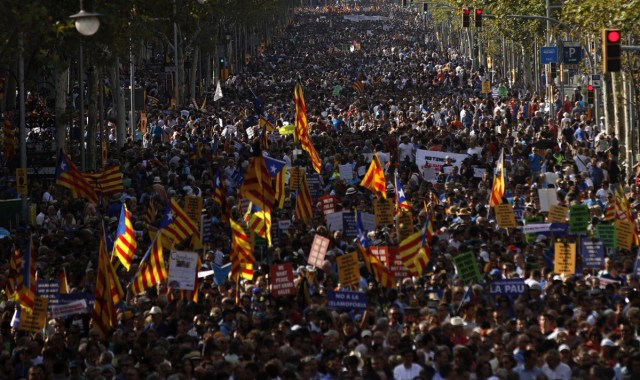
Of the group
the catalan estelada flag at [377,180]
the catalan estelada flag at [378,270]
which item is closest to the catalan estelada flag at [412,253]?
the catalan estelada flag at [378,270]

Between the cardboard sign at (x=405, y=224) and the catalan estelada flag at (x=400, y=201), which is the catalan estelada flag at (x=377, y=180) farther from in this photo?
the cardboard sign at (x=405, y=224)

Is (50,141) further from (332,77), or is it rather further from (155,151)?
(332,77)

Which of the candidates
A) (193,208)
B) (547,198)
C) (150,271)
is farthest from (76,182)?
(150,271)

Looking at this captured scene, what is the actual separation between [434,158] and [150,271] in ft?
46.0

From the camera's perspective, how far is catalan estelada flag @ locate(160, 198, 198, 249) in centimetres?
2273

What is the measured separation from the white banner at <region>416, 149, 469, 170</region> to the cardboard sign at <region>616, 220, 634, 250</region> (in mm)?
11461

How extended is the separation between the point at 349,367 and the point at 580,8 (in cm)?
2286

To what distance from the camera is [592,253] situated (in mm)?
20172

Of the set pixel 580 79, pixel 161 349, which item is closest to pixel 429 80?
pixel 580 79

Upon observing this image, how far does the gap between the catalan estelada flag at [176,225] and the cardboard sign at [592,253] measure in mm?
5580

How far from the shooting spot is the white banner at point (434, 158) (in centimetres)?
Result: 3312

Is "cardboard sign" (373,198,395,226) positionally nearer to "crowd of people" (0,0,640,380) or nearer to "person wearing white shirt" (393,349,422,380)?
"crowd of people" (0,0,640,380)

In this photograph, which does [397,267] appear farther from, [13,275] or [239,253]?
[13,275]

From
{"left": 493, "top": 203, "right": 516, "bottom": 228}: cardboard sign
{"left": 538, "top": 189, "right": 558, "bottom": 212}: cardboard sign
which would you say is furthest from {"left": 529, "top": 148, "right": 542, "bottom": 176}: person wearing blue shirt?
A: {"left": 493, "top": 203, "right": 516, "bottom": 228}: cardboard sign
